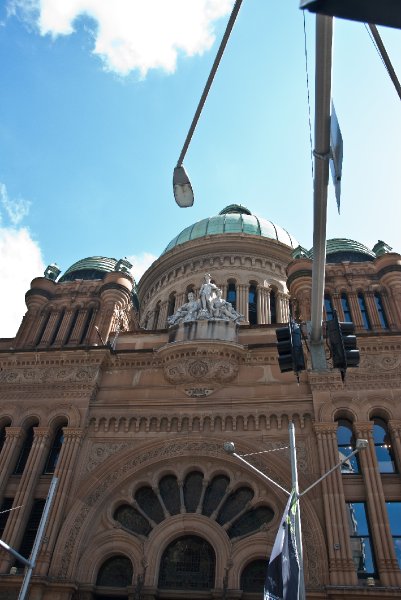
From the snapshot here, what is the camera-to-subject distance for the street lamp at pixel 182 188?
9.63 m

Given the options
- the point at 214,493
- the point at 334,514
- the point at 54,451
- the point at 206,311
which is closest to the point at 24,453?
the point at 54,451

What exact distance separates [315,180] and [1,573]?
1806 cm

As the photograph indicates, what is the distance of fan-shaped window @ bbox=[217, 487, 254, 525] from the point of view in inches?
763

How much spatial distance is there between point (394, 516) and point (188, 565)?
7.83m

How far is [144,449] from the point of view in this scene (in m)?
21.0

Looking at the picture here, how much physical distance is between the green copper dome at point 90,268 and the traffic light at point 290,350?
77.7 ft

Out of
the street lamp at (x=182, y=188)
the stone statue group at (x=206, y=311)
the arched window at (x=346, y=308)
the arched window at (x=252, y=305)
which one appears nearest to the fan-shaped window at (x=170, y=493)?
the stone statue group at (x=206, y=311)

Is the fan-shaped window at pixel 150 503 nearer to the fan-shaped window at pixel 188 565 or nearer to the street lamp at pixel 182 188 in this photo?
the fan-shaped window at pixel 188 565

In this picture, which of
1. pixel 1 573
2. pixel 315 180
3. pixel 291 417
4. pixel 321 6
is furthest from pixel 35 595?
pixel 321 6

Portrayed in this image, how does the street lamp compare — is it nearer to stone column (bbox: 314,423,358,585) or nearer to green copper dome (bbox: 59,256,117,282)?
stone column (bbox: 314,423,358,585)

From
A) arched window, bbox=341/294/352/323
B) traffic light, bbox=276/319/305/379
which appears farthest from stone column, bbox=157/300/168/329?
traffic light, bbox=276/319/305/379

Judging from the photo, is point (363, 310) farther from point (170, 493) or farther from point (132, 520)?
point (132, 520)

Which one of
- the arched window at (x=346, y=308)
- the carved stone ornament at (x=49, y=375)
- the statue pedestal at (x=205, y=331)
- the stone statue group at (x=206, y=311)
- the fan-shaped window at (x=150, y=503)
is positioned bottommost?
the fan-shaped window at (x=150, y=503)

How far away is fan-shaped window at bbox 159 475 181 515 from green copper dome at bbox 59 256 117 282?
16158 millimetres
